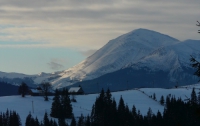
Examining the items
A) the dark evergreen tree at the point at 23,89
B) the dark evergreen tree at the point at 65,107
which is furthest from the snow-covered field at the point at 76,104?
the dark evergreen tree at the point at 65,107

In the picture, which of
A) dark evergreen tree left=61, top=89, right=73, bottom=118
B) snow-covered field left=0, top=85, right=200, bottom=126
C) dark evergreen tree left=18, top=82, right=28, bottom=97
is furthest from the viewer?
dark evergreen tree left=18, top=82, right=28, bottom=97

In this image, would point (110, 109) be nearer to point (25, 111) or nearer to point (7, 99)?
point (25, 111)

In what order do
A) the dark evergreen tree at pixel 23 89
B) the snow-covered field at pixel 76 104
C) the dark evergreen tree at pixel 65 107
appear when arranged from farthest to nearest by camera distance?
1. the dark evergreen tree at pixel 23 89
2. the snow-covered field at pixel 76 104
3. the dark evergreen tree at pixel 65 107

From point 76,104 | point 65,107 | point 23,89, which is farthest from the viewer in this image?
point 23,89

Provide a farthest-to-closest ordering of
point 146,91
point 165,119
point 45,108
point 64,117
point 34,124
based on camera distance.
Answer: point 146,91, point 45,108, point 64,117, point 34,124, point 165,119

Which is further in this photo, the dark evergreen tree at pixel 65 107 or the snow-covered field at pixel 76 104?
the snow-covered field at pixel 76 104

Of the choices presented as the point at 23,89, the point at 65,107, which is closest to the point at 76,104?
the point at 23,89

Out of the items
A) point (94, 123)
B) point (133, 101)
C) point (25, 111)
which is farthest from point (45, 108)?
point (94, 123)

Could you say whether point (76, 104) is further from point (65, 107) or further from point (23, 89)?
point (65, 107)

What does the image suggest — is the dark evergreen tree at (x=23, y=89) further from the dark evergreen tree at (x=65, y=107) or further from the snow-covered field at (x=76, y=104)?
the dark evergreen tree at (x=65, y=107)

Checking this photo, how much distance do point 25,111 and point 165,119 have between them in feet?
176

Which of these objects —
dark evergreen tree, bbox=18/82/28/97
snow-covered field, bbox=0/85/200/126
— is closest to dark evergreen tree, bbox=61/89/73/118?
snow-covered field, bbox=0/85/200/126

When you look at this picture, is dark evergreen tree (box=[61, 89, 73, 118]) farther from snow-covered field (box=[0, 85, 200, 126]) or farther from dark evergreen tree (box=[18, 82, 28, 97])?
dark evergreen tree (box=[18, 82, 28, 97])

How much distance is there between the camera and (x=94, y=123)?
95000 millimetres
